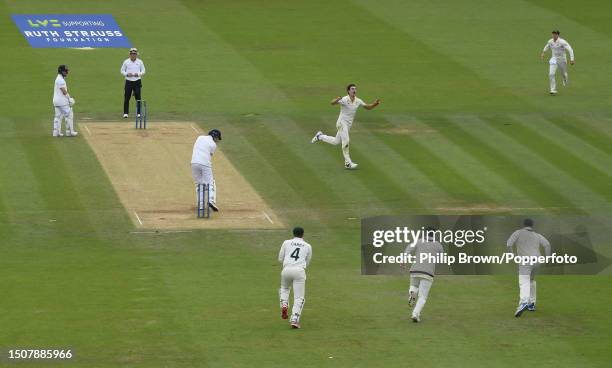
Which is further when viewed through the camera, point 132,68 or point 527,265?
point 132,68

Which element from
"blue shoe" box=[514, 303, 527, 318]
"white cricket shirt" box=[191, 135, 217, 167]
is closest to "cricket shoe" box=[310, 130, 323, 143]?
"white cricket shirt" box=[191, 135, 217, 167]

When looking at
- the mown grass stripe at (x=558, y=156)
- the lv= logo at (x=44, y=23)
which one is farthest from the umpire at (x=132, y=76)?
the lv= logo at (x=44, y=23)

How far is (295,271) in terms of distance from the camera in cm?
2556

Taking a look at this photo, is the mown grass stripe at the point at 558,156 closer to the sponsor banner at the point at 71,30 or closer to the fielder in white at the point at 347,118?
the fielder in white at the point at 347,118

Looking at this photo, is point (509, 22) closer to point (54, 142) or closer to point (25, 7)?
point (25, 7)

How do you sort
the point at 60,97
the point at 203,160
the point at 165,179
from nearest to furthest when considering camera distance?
1. the point at 203,160
2. the point at 165,179
3. the point at 60,97

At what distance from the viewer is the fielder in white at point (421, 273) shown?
2591 cm

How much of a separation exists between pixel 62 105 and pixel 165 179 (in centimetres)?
539

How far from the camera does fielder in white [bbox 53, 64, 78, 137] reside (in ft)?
133

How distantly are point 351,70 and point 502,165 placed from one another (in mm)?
13828

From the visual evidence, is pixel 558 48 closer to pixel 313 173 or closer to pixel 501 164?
pixel 501 164

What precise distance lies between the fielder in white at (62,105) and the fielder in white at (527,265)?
1741cm

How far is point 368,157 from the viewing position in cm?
3966

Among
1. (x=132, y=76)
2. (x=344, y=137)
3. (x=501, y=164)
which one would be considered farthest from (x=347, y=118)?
(x=132, y=76)
